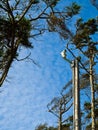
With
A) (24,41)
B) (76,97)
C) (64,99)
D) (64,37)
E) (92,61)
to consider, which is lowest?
(76,97)

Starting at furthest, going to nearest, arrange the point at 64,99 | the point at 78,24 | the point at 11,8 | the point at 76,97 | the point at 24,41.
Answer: the point at 64,99
the point at 78,24
the point at 24,41
the point at 11,8
the point at 76,97

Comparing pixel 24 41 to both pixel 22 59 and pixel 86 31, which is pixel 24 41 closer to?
pixel 22 59

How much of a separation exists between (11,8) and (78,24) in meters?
9.07

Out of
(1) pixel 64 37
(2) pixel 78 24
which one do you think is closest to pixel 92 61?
(2) pixel 78 24

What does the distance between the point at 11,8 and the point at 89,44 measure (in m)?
10.6

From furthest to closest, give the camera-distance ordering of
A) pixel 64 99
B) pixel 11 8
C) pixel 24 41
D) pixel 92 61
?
pixel 64 99 < pixel 92 61 < pixel 24 41 < pixel 11 8

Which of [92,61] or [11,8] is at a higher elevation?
[92,61]

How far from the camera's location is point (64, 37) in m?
11.5

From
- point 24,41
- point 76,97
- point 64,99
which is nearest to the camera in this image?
point 76,97

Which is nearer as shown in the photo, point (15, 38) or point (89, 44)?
point (15, 38)

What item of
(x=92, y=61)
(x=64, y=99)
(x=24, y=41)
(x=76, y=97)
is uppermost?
(x=64, y=99)

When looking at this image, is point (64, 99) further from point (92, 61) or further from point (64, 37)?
point (64, 37)

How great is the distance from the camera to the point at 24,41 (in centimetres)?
1309

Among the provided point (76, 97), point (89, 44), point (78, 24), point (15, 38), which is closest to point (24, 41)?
point (15, 38)
